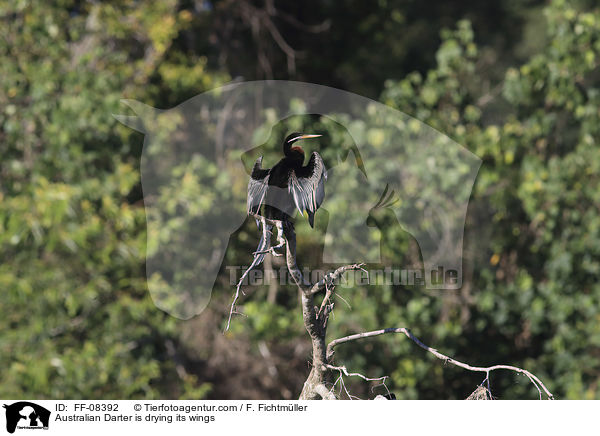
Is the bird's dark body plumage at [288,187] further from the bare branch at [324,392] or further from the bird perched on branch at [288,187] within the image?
the bare branch at [324,392]

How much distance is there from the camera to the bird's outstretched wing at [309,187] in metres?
0.59

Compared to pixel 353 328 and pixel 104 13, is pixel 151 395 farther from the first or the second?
pixel 104 13

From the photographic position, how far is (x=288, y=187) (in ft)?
1.98

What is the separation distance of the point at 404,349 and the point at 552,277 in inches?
25.3

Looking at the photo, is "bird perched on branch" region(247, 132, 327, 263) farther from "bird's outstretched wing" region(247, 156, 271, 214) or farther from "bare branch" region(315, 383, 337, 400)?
"bare branch" region(315, 383, 337, 400)
